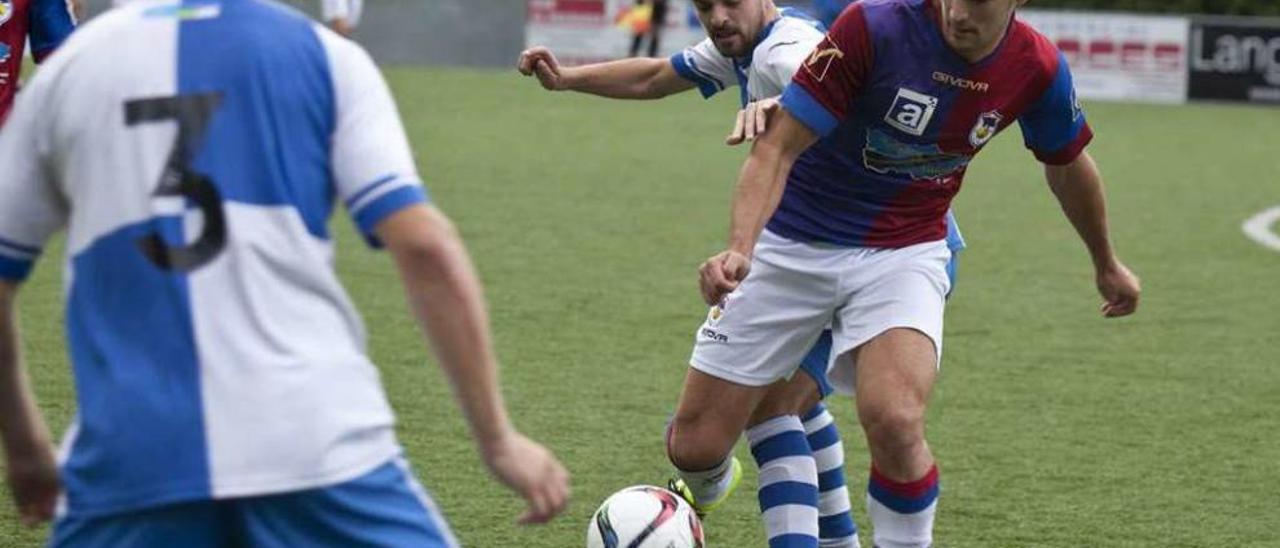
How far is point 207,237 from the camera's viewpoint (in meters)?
3.26

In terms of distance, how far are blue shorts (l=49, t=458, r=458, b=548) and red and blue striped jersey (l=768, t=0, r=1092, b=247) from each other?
2.44m

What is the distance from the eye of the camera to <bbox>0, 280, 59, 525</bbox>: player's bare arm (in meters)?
3.46

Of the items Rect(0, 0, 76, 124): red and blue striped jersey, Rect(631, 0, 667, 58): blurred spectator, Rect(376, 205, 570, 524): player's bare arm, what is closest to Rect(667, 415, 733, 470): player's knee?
Rect(376, 205, 570, 524): player's bare arm

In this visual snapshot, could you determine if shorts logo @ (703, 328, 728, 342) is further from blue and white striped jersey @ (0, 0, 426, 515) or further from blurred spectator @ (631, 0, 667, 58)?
blurred spectator @ (631, 0, 667, 58)

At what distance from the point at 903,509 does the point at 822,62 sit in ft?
3.63

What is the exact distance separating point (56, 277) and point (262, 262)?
8968 mm

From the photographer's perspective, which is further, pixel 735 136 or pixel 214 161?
pixel 735 136

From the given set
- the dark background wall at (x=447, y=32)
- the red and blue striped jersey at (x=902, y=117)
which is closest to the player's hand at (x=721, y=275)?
the red and blue striped jersey at (x=902, y=117)

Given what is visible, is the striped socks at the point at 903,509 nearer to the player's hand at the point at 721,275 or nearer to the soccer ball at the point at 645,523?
the soccer ball at the point at 645,523

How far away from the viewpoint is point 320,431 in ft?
10.8

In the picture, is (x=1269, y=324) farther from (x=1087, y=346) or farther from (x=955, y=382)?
(x=955, y=382)

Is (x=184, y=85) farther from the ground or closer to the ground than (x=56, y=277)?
farther from the ground

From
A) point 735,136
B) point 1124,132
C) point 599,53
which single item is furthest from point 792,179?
point 599,53

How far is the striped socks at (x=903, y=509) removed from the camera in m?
5.54
